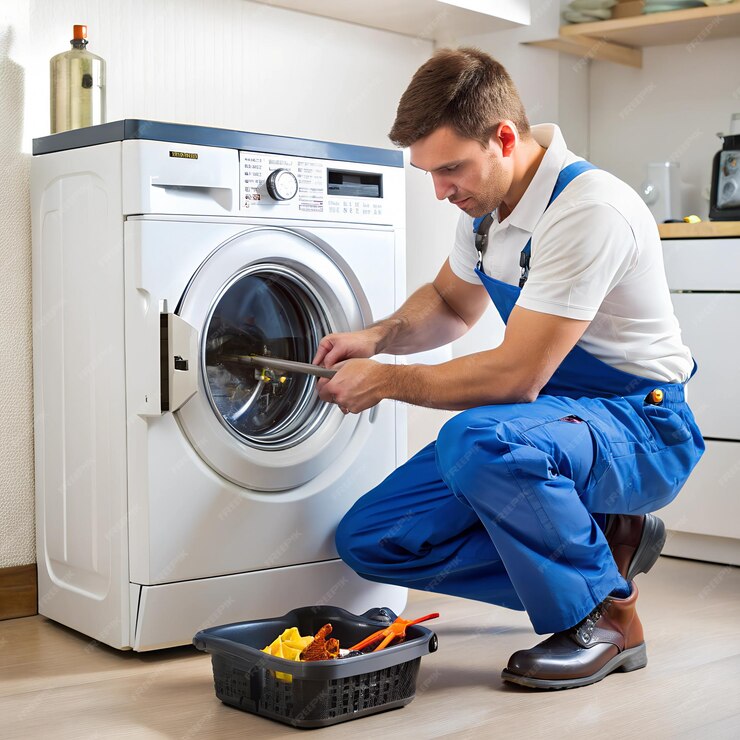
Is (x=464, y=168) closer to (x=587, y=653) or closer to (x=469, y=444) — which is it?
(x=469, y=444)

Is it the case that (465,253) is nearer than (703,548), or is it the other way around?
(465,253)

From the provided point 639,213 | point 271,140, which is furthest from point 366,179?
point 639,213

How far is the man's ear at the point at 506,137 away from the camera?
2.02 m

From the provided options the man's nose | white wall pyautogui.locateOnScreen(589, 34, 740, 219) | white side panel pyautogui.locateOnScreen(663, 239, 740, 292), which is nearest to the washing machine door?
the man's nose

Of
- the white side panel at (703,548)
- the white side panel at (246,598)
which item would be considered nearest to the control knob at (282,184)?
the white side panel at (246,598)

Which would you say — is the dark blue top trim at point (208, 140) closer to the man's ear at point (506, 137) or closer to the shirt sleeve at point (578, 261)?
the man's ear at point (506, 137)

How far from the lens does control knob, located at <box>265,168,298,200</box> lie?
2172 mm

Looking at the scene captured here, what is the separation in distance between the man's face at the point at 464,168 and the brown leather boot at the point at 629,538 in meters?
0.67

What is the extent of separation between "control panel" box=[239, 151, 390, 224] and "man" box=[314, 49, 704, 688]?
10.4 inches

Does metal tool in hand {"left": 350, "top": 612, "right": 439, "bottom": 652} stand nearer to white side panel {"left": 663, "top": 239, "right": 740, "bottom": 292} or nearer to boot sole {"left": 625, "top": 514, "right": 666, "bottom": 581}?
boot sole {"left": 625, "top": 514, "right": 666, "bottom": 581}

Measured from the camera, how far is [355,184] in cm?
235

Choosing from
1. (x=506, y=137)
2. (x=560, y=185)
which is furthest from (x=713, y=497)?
(x=506, y=137)

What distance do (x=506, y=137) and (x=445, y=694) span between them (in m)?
1.02

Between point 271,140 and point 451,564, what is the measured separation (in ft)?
3.02
